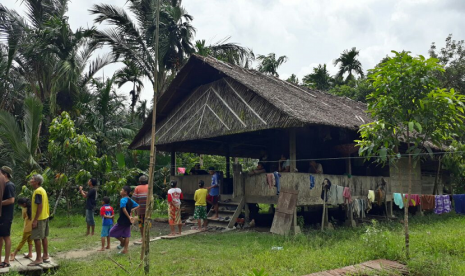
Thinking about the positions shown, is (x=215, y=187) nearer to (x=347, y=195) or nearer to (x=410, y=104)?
(x=347, y=195)

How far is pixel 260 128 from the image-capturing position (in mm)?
9445

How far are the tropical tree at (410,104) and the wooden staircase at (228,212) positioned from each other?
179 inches

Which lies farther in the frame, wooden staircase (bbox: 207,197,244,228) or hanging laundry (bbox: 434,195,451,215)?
hanging laundry (bbox: 434,195,451,215)

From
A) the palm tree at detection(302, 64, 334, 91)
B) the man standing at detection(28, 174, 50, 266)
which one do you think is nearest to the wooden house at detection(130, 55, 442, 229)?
the man standing at detection(28, 174, 50, 266)

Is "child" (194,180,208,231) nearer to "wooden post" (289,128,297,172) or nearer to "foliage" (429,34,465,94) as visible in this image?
"wooden post" (289,128,297,172)

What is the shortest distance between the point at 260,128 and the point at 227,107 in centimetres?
182

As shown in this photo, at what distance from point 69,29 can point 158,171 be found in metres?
6.54

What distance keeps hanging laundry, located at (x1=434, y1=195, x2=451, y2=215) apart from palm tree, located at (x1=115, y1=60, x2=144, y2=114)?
41.8 ft

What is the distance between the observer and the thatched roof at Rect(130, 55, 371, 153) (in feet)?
30.5

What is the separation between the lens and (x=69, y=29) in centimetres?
1471

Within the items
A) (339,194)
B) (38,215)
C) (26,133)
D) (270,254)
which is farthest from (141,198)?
(26,133)

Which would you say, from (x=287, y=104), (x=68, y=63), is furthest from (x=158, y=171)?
(x=287, y=104)

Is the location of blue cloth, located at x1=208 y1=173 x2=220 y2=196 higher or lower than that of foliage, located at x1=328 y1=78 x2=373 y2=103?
lower

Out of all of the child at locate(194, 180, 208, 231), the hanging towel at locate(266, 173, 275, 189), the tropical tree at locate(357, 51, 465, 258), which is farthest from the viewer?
the child at locate(194, 180, 208, 231)
